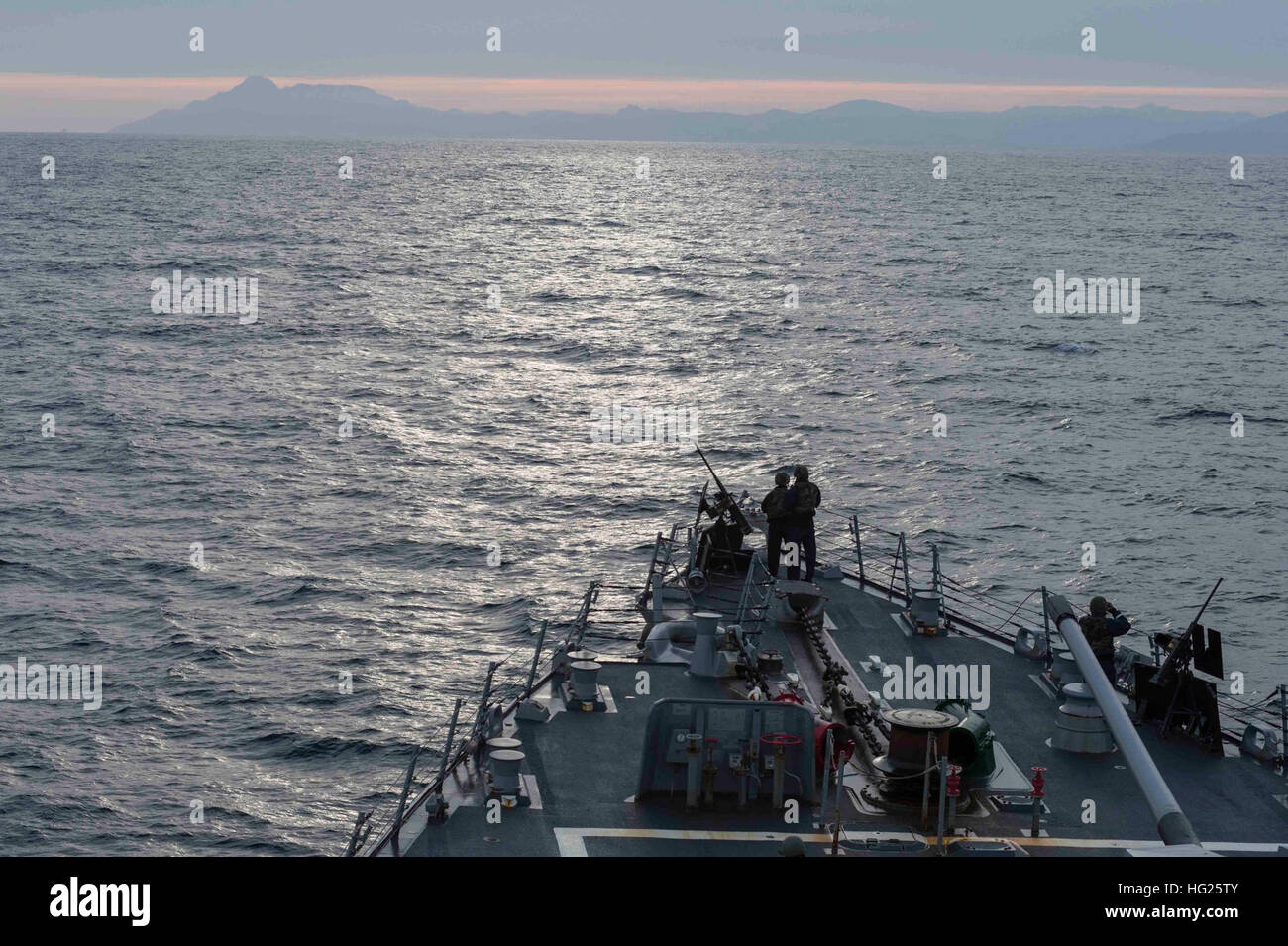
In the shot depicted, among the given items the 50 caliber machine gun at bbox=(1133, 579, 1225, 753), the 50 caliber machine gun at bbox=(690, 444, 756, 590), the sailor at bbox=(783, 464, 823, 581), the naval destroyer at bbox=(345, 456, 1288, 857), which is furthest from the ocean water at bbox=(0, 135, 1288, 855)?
the 50 caliber machine gun at bbox=(1133, 579, 1225, 753)

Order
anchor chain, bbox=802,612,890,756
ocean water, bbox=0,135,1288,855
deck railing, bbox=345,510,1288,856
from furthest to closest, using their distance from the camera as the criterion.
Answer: ocean water, bbox=0,135,1288,855
deck railing, bbox=345,510,1288,856
anchor chain, bbox=802,612,890,756

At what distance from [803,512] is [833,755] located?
800 centimetres

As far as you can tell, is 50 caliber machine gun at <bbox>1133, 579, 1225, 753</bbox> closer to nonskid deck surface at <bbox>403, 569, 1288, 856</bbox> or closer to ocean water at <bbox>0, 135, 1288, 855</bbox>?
nonskid deck surface at <bbox>403, 569, 1288, 856</bbox>

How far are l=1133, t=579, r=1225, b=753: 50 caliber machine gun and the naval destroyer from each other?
0.11ft

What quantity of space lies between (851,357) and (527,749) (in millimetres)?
65267

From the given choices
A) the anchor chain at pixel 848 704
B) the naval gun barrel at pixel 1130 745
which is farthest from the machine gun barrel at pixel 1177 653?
the naval gun barrel at pixel 1130 745

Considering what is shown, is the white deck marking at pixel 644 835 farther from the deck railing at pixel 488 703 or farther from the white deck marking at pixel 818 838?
the deck railing at pixel 488 703

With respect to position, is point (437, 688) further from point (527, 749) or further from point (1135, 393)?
point (1135, 393)

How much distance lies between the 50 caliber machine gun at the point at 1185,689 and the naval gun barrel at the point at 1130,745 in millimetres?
11904

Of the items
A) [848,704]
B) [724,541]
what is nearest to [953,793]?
[848,704]

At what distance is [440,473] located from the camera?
53.5 meters

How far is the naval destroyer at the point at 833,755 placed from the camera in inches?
661

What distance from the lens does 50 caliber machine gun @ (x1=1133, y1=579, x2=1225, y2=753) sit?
782 inches

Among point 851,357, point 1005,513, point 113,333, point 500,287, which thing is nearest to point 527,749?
point 1005,513
